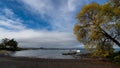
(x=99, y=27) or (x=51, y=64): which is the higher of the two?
(x=99, y=27)

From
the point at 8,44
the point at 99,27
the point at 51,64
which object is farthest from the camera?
the point at 8,44

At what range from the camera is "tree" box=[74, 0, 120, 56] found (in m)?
36.1

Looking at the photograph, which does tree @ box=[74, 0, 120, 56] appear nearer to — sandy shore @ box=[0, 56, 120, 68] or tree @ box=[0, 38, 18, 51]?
sandy shore @ box=[0, 56, 120, 68]

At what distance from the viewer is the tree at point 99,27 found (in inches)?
1421

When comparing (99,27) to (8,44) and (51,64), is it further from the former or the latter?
(8,44)

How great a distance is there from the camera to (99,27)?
123 feet

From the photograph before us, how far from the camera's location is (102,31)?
37.4m

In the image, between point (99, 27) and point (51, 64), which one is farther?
point (99, 27)

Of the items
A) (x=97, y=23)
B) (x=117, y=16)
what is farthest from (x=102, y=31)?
(x=117, y=16)

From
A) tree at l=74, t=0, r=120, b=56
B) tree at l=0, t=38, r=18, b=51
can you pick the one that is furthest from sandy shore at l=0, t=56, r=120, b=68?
tree at l=0, t=38, r=18, b=51

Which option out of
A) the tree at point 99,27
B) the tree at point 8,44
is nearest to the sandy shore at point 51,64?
the tree at point 99,27

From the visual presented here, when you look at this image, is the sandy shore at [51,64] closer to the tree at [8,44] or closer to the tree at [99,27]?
the tree at [99,27]

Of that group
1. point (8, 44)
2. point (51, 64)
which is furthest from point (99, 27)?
point (8, 44)

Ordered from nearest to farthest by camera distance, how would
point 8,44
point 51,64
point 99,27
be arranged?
point 51,64 → point 99,27 → point 8,44
